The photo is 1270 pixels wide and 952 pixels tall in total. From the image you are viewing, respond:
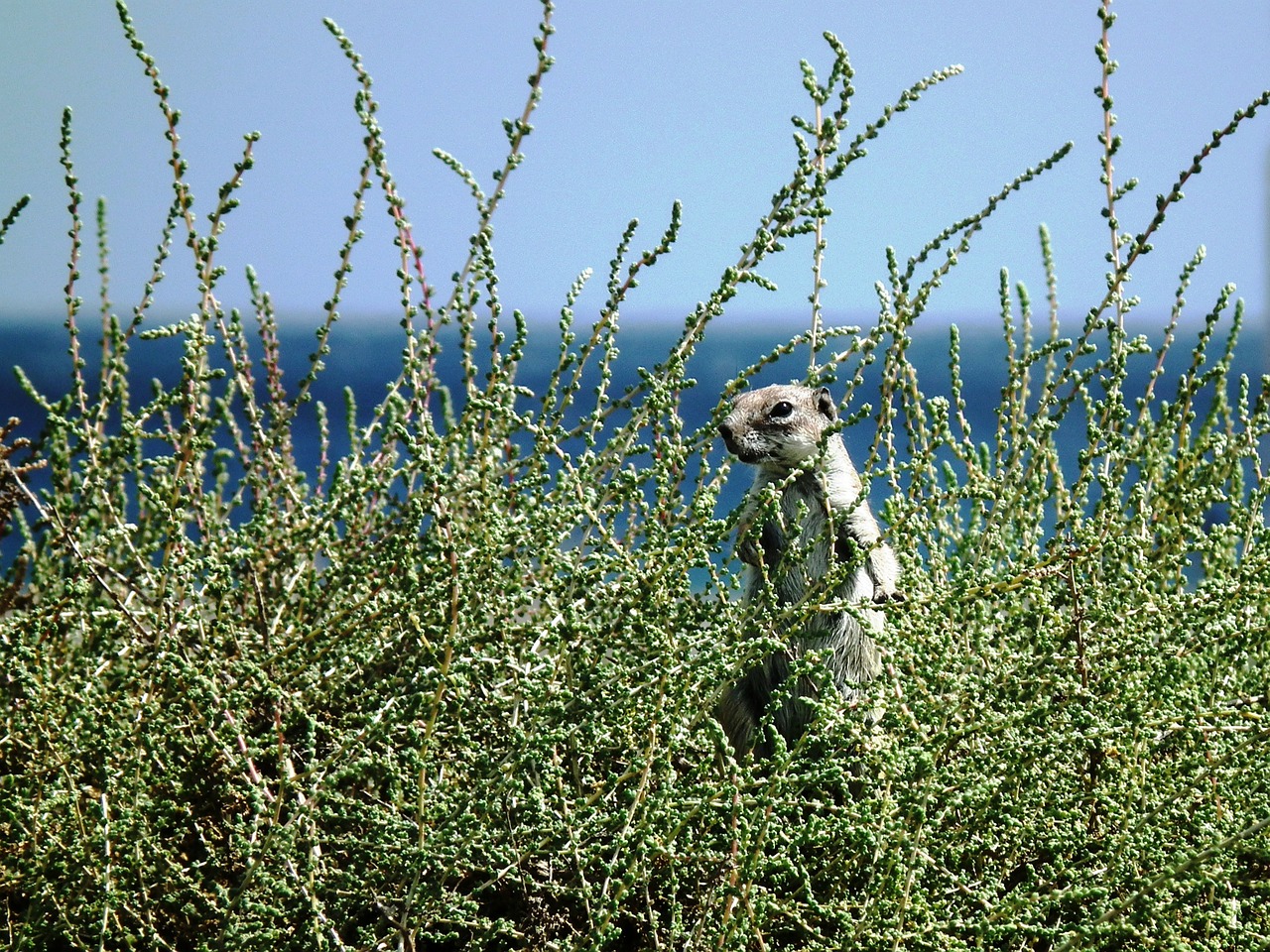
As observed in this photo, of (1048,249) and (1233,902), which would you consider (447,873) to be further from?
(1048,249)

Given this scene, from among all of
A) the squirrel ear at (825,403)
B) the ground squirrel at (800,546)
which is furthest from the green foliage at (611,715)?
the squirrel ear at (825,403)

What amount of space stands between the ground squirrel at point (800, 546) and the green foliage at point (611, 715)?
7.0 inches

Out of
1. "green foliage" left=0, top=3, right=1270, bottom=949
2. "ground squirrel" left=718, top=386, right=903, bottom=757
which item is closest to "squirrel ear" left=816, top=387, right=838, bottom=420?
"ground squirrel" left=718, top=386, right=903, bottom=757

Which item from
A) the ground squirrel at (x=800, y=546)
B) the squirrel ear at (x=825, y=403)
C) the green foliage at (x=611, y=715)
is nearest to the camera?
the green foliage at (x=611, y=715)

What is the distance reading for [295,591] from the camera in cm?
231

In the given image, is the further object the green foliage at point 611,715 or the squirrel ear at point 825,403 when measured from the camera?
the squirrel ear at point 825,403

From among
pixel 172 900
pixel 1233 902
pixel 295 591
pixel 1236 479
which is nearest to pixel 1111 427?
pixel 1236 479

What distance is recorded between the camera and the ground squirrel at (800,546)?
Result: 2.28 meters

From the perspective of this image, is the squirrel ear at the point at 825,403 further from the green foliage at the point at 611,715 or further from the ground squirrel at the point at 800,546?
the green foliage at the point at 611,715

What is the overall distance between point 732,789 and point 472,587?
0.46 meters

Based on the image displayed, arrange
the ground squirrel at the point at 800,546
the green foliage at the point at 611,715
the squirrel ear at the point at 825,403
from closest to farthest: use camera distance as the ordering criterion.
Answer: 1. the green foliage at the point at 611,715
2. the ground squirrel at the point at 800,546
3. the squirrel ear at the point at 825,403

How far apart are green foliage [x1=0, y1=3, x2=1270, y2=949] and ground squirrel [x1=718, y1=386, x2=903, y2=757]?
0.18m

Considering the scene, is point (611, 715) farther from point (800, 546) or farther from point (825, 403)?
point (825, 403)

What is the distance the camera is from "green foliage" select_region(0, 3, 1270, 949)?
1.57m
